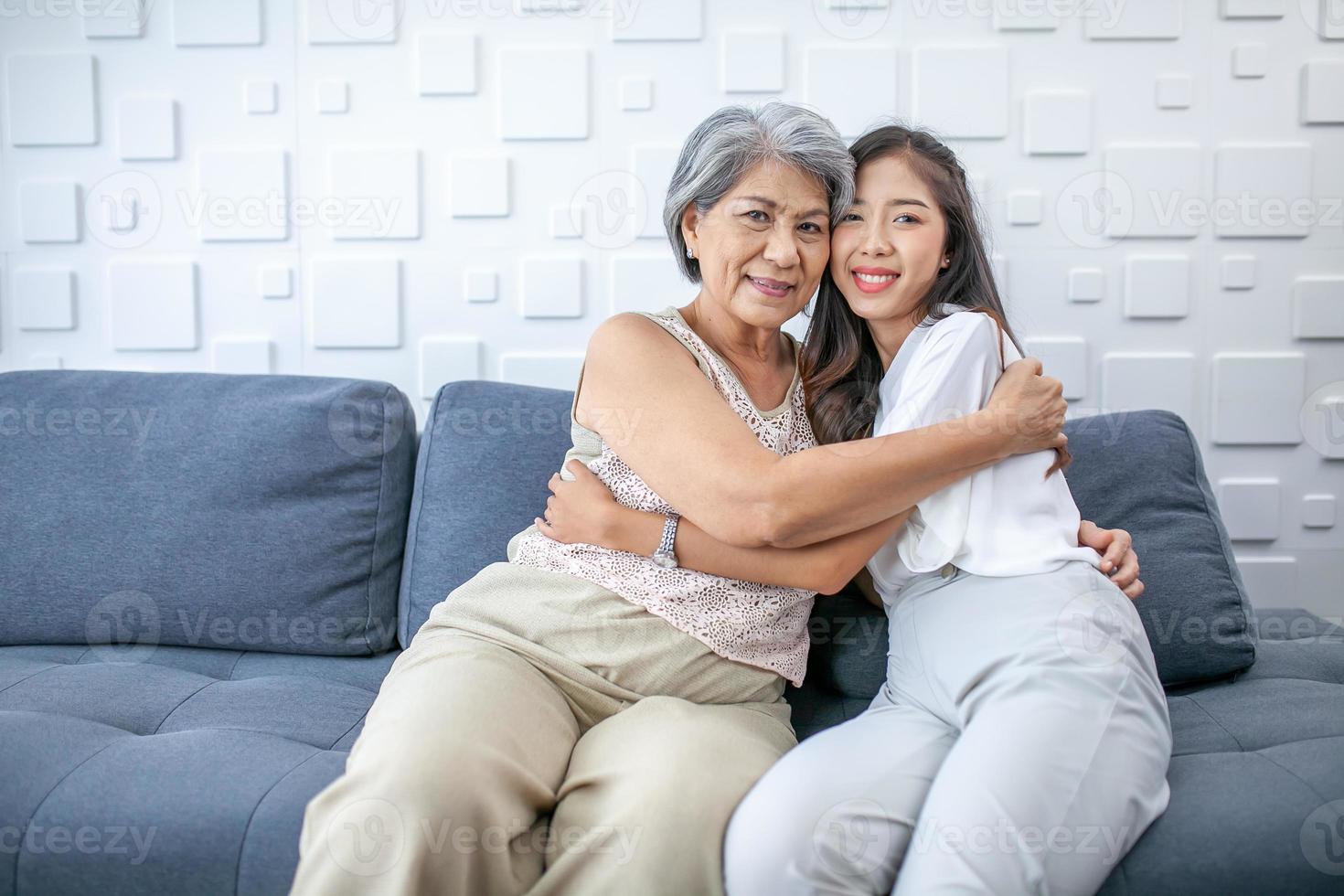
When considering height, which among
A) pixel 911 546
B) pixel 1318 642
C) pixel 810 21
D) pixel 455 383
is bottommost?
pixel 1318 642

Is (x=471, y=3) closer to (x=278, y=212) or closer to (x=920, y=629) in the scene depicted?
(x=278, y=212)

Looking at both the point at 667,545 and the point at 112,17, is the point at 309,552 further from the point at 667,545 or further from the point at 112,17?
the point at 112,17

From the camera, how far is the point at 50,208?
7.60 feet

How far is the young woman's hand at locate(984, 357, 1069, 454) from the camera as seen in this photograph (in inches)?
54.4

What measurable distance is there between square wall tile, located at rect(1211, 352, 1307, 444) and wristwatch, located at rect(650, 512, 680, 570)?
1.46m

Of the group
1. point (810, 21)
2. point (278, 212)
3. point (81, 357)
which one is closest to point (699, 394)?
point (810, 21)

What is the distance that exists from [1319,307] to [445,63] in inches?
79.1

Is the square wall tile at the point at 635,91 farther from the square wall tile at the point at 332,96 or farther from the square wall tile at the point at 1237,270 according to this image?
the square wall tile at the point at 1237,270

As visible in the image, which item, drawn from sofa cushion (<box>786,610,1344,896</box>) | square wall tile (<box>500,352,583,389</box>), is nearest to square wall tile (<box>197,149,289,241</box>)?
square wall tile (<box>500,352,583,389</box>)

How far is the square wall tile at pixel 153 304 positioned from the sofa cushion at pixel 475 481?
2.41 ft

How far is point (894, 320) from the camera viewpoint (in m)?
1.65

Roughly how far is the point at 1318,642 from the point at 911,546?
1003 mm

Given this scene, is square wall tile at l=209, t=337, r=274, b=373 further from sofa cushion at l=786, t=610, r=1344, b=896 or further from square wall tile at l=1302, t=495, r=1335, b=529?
square wall tile at l=1302, t=495, r=1335, b=529

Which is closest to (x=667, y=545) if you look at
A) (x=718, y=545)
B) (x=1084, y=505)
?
(x=718, y=545)
